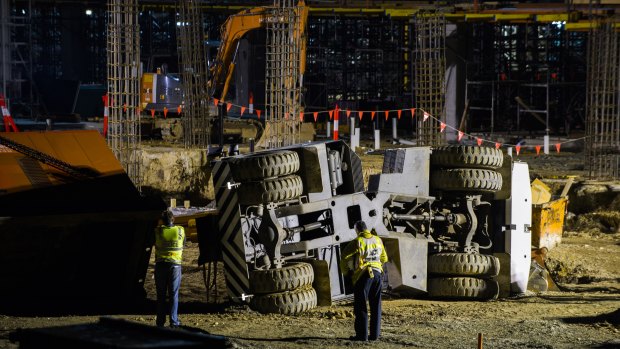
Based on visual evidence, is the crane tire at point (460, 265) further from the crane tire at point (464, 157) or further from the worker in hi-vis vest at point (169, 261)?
the worker in hi-vis vest at point (169, 261)

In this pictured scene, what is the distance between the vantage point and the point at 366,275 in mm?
13062

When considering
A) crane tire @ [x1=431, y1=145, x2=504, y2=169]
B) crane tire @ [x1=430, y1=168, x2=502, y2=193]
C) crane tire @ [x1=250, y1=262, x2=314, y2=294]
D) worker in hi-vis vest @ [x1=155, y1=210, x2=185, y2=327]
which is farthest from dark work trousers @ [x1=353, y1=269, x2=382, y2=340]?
crane tire @ [x1=431, y1=145, x2=504, y2=169]

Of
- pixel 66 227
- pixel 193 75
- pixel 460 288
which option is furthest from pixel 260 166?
pixel 193 75

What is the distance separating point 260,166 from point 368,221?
6.57 feet

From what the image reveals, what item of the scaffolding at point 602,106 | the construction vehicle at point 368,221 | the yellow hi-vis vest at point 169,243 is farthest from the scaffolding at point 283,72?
the yellow hi-vis vest at point 169,243

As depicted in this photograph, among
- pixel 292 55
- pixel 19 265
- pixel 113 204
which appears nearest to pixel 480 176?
pixel 113 204

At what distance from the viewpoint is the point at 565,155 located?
3572 cm

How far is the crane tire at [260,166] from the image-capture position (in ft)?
48.3

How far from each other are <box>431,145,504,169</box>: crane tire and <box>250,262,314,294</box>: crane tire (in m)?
3.25

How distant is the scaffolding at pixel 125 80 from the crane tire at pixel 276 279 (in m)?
7.96

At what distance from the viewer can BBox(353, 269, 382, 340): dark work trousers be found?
12852mm

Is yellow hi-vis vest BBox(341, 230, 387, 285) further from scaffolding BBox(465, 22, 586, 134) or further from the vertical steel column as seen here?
scaffolding BBox(465, 22, 586, 134)

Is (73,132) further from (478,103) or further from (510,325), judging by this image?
(478,103)

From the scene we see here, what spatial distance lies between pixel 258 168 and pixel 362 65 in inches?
1482
